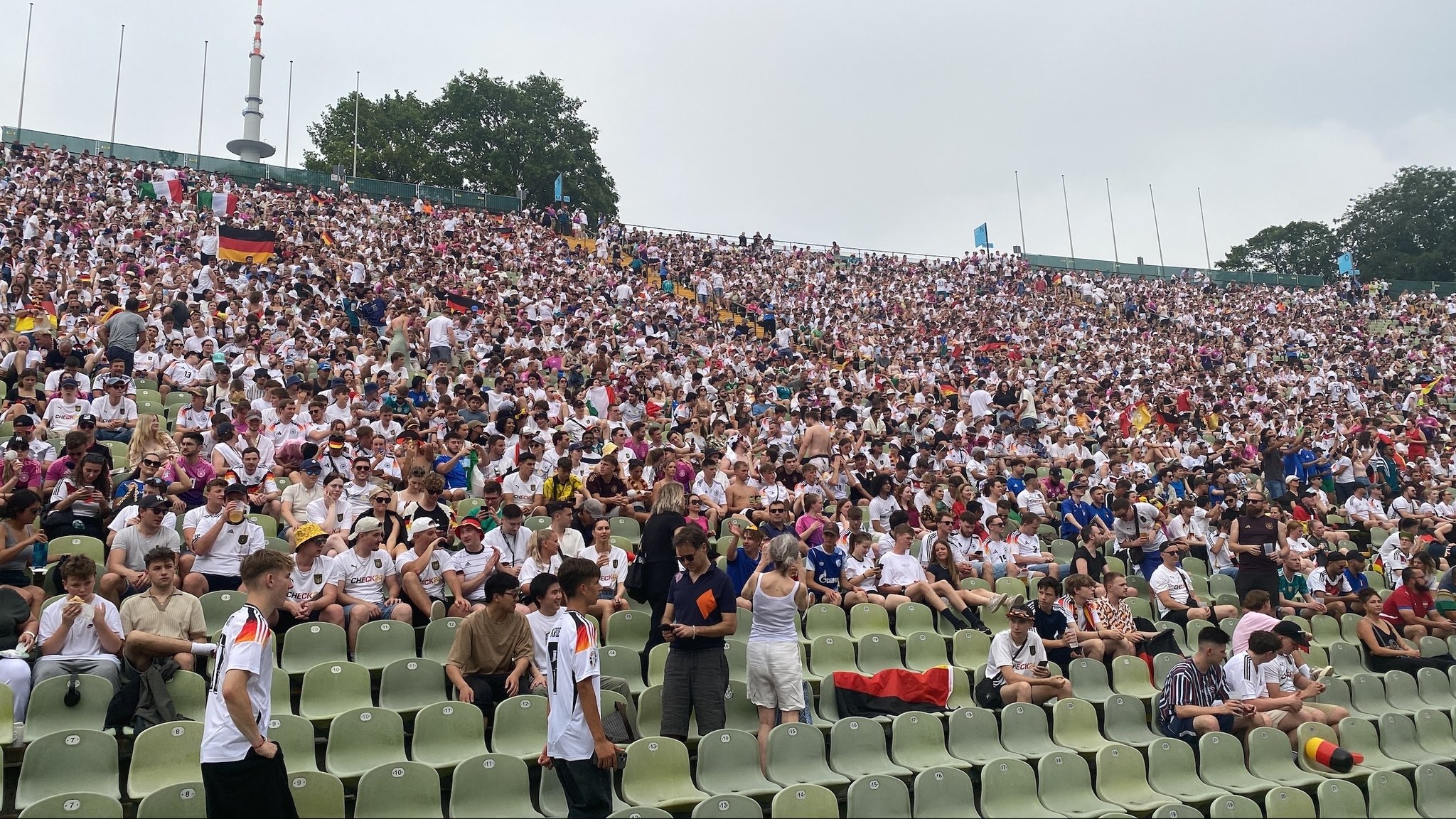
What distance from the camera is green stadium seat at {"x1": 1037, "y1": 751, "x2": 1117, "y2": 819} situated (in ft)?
19.9

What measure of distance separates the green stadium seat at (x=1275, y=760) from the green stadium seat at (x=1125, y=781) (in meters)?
1.02

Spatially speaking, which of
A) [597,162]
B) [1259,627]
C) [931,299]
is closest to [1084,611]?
[1259,627]

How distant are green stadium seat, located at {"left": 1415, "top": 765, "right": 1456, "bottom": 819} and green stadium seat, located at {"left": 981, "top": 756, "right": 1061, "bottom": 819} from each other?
2626 mm

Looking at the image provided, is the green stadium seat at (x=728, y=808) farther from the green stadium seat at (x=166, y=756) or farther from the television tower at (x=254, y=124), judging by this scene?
the television tower at (x=254, y=124)

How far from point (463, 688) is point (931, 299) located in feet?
91.0

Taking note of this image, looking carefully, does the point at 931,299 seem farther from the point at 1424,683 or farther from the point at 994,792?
the point at 994,792

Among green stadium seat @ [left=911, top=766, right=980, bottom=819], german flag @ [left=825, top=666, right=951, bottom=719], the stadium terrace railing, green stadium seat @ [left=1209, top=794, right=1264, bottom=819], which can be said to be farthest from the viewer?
the stadium terrace railing

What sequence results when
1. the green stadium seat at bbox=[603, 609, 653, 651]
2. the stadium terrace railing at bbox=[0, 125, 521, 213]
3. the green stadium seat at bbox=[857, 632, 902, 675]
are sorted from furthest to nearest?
the stadium terrace railing at bbox=[0, 125, 521, 213] → the green stadium seat at bbox=[857, 632, 902, 675] → the green stadium seat at bbox=[603, 609, 653, 651]

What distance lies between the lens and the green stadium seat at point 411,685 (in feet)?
20.4

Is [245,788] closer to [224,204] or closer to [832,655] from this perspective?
[832,655]

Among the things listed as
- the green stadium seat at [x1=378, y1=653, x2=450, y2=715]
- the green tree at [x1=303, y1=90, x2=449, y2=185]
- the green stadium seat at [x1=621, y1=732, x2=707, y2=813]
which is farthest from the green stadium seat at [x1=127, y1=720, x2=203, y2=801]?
the green tree at [x1=303, y1=90, x2=449, y2=185]

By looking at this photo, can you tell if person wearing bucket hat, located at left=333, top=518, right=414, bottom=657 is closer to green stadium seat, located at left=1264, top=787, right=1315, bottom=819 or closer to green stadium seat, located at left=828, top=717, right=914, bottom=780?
green stadium seat, located at left=828, top=717, right=914, bottom=780

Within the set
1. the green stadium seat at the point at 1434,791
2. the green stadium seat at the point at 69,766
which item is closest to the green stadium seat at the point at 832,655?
the green stadium seat at the point at 1434,791

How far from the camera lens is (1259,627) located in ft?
26.3
